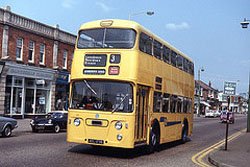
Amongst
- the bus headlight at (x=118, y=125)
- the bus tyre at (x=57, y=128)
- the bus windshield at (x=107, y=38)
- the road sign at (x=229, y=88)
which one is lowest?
the bus tyre at (x=57, y=128)

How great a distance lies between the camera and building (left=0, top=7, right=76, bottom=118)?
28.6 meters

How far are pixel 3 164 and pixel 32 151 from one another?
2.87m

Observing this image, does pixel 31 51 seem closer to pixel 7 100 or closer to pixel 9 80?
pixel 9 80

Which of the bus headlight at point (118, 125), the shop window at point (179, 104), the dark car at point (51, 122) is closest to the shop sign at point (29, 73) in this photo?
the dark car at point (51, 122)

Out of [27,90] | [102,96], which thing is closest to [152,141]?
[102,96]

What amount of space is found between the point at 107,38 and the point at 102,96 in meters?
1.91

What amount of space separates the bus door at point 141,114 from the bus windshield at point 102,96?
0.42m

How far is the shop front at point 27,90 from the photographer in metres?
29.4

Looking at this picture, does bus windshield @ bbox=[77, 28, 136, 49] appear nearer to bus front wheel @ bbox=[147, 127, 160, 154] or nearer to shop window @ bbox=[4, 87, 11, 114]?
bus front wheel @ bbox=[147, 127, 160, 154]

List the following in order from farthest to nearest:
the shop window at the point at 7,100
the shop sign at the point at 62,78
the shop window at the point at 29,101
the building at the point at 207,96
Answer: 1. the building at the point at 207,96
2. the shop sign at the point at 62,78
3. the shop window at the point at 29,101
4. the shop window at the point at 7,100

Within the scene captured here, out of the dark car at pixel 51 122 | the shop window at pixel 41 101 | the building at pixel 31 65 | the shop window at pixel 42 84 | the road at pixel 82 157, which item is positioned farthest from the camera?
the shop window at pixel 41 101

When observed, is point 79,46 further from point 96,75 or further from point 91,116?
point 91,116

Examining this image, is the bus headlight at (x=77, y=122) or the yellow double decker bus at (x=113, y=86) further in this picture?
the bus headlight at (x=77, y=122)

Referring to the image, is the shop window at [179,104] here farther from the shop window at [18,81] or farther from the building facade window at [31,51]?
the building facade window at [31,51]
